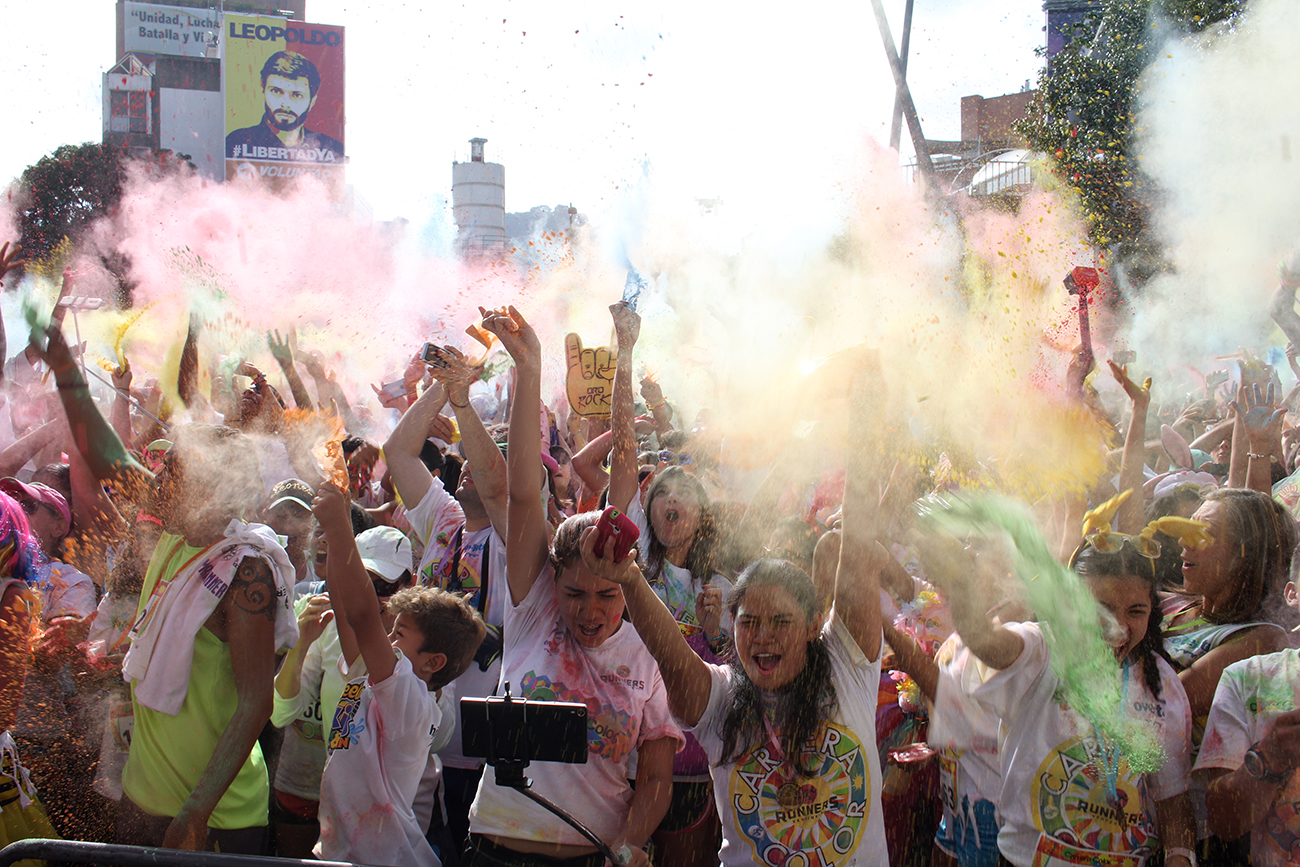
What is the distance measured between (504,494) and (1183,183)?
273 inches

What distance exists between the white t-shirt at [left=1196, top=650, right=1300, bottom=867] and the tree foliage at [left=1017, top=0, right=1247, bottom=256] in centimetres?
833

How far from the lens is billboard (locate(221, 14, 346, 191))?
40250mm

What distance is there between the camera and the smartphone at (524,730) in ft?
5.93

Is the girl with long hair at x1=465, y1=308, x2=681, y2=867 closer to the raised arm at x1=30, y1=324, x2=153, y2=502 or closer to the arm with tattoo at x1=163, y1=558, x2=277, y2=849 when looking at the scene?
the arm with tattoo at x1=163, y1=558, x2=277, y2=849

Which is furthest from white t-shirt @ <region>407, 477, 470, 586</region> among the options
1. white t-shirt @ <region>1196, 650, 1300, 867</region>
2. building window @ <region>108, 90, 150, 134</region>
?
building window @ <region>108, 90, 150, 134</region>

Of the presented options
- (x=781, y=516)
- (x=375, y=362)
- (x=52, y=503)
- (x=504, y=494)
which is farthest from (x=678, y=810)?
(x=375, y=362)

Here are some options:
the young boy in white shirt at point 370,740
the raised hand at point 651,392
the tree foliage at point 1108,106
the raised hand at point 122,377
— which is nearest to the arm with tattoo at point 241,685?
the young boy in white shirt at point 370,740

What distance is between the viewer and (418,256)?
9898 mm

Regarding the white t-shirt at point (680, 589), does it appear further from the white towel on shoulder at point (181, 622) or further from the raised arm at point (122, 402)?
the raised arm at point (122, 402)

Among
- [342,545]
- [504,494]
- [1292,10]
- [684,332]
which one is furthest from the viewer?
[684,332]

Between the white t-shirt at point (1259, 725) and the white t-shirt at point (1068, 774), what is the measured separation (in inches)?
3.6

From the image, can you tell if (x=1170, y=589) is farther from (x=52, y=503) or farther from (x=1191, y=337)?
(x=1191, y=337)

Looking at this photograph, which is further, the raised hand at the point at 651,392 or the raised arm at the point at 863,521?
the raised hand at the point at 651,392

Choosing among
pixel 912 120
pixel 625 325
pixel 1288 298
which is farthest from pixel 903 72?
pixel 625 325
